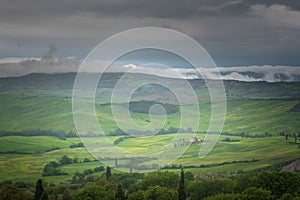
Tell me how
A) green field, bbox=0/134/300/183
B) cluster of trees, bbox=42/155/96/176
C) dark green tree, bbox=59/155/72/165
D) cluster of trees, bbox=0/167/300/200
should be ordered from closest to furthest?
1. cluster of trees, bbox=0/167/300/200
2. cluster of trees, bbox=42/155/96/176
3. green field, bbox=0/134/300/183
4. dark green tree, bbox=59/155/72/165

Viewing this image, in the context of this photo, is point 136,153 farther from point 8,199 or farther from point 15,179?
point 8,199

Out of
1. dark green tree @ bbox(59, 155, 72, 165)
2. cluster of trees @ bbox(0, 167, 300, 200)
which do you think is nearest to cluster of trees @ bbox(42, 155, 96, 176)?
dark green tree @ bbox(59, 155, 72, 165)

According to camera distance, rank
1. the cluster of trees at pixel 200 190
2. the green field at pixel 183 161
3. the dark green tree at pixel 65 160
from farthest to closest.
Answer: the dark green tree at pixel 65 160, the green field at pixel 183 161, the cluster of trees at pixel 200 190

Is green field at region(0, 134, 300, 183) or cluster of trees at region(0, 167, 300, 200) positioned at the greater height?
cluster of trees at region(0, 167, 300, 200)

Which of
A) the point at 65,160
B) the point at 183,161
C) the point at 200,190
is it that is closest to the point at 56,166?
the point at 65,160

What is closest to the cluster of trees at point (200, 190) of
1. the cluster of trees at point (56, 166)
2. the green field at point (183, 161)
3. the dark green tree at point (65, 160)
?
the green field at point (183, 161)

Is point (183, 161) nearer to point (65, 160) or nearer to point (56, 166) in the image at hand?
point (65, 160)

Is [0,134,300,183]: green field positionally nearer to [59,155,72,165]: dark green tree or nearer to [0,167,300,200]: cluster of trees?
[59,155,72,165]: dark green tree

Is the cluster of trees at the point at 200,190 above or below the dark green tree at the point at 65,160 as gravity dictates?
above

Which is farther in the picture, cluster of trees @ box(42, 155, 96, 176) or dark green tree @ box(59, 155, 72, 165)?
dark green tree @ box(59, 155, 72, 165)

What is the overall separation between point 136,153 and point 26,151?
5418cm

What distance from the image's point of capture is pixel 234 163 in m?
171

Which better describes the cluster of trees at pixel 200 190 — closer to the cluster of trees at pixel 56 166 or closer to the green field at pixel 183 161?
the green field at pixel 183 161

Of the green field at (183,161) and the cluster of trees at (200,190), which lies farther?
the green field at (183,161)
